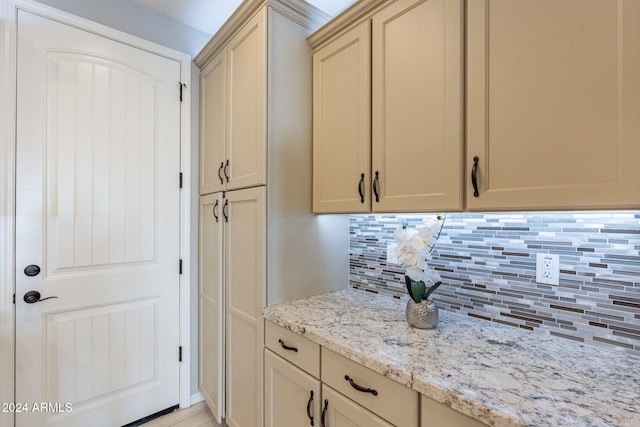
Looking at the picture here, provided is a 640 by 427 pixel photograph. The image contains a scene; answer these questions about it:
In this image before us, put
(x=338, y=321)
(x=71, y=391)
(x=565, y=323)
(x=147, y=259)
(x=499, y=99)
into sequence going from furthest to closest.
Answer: (x=147, y=259) < (x=71, y=391) < (x=338, y=321) < (x=565, y=323) < (x=499, y=99)

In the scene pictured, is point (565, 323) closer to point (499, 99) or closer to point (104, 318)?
point (499, 99)

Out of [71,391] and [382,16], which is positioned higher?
[382,16]

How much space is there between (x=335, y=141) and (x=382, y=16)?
0.58 metres

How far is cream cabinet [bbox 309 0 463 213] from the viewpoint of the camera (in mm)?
1058

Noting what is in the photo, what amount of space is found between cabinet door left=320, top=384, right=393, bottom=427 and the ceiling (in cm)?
215

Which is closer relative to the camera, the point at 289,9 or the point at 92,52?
the point at 289,9

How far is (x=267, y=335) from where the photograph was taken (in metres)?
1.40

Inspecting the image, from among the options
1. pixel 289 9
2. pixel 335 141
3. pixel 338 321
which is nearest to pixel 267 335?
pixel 338 321

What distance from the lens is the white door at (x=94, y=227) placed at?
1567 millimetres

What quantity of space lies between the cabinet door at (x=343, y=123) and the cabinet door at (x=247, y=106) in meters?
0.30

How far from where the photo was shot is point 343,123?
1.44 metres

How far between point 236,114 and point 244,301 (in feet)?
3.51

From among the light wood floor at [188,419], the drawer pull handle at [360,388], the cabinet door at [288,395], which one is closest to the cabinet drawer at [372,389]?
the drawer pull handle at [360,388]

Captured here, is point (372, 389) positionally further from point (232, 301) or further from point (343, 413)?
point (232, 301)
